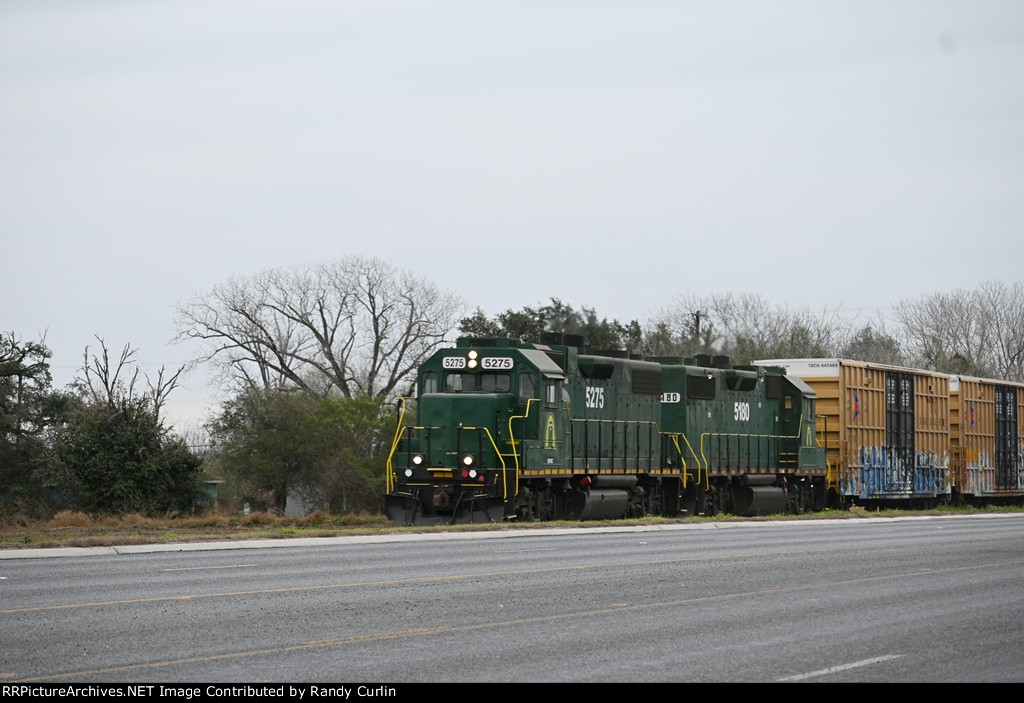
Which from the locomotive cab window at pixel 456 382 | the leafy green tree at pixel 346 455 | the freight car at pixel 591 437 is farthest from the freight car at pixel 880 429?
the leafy green tree at pixel 346 455

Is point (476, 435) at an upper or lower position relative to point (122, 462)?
upper

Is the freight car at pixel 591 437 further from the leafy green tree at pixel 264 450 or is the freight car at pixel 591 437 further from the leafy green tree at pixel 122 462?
the leafy green tree at pixel 264 450

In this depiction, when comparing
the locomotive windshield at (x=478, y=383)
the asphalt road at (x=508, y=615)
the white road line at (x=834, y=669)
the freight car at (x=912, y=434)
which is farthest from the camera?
the freight car at (x=912, y=434)

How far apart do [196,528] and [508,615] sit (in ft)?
52.5

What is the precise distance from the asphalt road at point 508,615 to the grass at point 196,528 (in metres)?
2.02

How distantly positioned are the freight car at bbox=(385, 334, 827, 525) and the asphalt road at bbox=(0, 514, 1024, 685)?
7.66 meters

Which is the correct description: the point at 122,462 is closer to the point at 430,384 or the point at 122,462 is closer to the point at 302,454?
the point at 430,384

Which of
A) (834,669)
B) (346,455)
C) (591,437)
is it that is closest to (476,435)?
(591,437)

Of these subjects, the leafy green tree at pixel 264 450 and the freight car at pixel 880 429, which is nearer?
the freight car at pixel 880 429

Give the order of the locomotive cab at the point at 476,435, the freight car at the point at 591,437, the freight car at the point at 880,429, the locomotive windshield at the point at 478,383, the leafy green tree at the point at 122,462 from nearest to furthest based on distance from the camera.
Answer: the locomotive cab at the point at 476,435
the freight car at the point at 591,437
the locomotive windshield at the point at 478,383
the leafy green tree at the point at 122,462
the freight car at the point at 880,429

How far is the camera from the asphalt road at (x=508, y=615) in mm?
9391

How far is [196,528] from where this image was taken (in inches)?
1069

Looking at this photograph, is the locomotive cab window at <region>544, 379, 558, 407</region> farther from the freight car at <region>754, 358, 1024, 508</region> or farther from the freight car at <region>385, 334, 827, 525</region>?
the freight car at <region>754, 358, 1024, 508</region>
